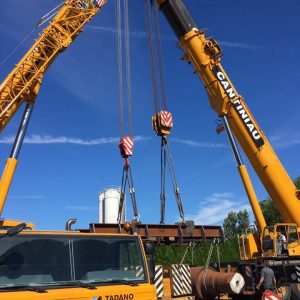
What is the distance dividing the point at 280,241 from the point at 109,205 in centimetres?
2326

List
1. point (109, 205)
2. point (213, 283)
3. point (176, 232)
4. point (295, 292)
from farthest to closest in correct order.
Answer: point (109, 205), point (176, 232), point (295, 292), point (213, 283)

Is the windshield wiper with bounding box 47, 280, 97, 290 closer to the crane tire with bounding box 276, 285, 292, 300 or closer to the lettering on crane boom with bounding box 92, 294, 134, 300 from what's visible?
the lettering on crane boom with bounding box 92, 294, 134, 300

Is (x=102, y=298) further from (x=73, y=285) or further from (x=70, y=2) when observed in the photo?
(x=70, y=2)

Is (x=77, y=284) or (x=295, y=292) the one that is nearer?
(x=77, y=284)

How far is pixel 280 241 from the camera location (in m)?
13.9

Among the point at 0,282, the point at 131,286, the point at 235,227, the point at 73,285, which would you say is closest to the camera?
the point at 0,282

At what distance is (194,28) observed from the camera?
1622cm

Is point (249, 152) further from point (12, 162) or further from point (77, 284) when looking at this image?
point (77, 284)

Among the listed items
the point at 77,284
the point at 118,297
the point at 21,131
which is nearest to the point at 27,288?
the point at 77,284

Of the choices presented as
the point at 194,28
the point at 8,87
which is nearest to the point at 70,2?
the point at 8,87

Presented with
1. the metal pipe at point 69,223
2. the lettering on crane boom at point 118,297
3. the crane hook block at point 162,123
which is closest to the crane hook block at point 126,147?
the crane hook block at point 162,123

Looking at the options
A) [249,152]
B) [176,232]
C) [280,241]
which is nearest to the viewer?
[280,241]

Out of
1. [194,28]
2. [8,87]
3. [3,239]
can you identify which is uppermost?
[194,28]

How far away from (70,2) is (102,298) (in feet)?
53.3
